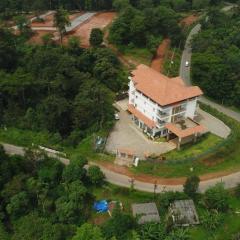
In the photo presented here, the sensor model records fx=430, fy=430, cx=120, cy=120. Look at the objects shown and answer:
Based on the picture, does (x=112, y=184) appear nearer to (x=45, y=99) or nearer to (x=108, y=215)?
(x=108, y=215)

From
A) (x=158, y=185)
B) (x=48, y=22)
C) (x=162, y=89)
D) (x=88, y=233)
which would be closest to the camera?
(x=88, y=233)

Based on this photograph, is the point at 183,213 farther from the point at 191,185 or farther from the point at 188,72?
the point at 188,72

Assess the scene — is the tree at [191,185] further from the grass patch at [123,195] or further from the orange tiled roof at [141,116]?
the orange tiled roof at [141,116]

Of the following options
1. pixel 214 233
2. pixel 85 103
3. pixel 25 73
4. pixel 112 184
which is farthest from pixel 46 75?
pixel 214 233

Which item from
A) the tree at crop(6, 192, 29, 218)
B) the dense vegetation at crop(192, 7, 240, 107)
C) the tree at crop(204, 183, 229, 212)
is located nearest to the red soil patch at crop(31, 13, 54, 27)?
the dense vegetation at crop(192, 7, 240, 107)

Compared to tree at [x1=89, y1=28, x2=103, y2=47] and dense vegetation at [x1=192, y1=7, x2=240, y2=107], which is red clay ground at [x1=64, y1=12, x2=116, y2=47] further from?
dense vegetation at [x1=192, y1=7, x2=240, y2=107]

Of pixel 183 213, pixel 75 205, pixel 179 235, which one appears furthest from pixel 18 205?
pixel 183 213
